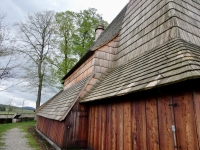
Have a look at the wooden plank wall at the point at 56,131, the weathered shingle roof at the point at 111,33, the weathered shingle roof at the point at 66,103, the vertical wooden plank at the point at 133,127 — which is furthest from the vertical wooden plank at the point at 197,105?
the weathered shingle roof at the point at 111,33

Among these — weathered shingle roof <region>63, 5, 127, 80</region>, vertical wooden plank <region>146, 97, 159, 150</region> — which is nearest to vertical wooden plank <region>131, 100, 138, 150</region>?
vertical wooden plank <region>146, 97, 159, 150</region>

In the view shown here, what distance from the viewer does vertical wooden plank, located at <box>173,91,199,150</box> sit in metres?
2.71

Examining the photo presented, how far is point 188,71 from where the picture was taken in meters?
2.86

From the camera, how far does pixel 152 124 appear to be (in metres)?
3.59

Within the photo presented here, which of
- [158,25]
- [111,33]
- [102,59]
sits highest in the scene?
[111,33]

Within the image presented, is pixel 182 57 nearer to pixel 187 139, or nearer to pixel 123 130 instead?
pixel 187 139

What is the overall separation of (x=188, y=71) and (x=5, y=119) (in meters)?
25.3

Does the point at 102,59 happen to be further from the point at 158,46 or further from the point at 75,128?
the point at 75,128

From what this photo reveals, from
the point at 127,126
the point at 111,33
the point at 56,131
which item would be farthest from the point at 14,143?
the point at 111,33

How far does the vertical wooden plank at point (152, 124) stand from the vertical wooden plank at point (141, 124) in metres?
0.14

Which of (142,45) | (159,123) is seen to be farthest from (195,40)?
(159,123)

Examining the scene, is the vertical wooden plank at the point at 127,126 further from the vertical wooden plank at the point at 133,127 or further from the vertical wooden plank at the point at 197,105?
the vertical wooden plank at the point at 197,105

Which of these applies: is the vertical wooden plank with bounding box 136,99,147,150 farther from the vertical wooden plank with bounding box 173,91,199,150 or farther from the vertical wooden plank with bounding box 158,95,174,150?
the vertical wooden plank with bounding box 173,91,199,150

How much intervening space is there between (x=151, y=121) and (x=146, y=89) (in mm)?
847
